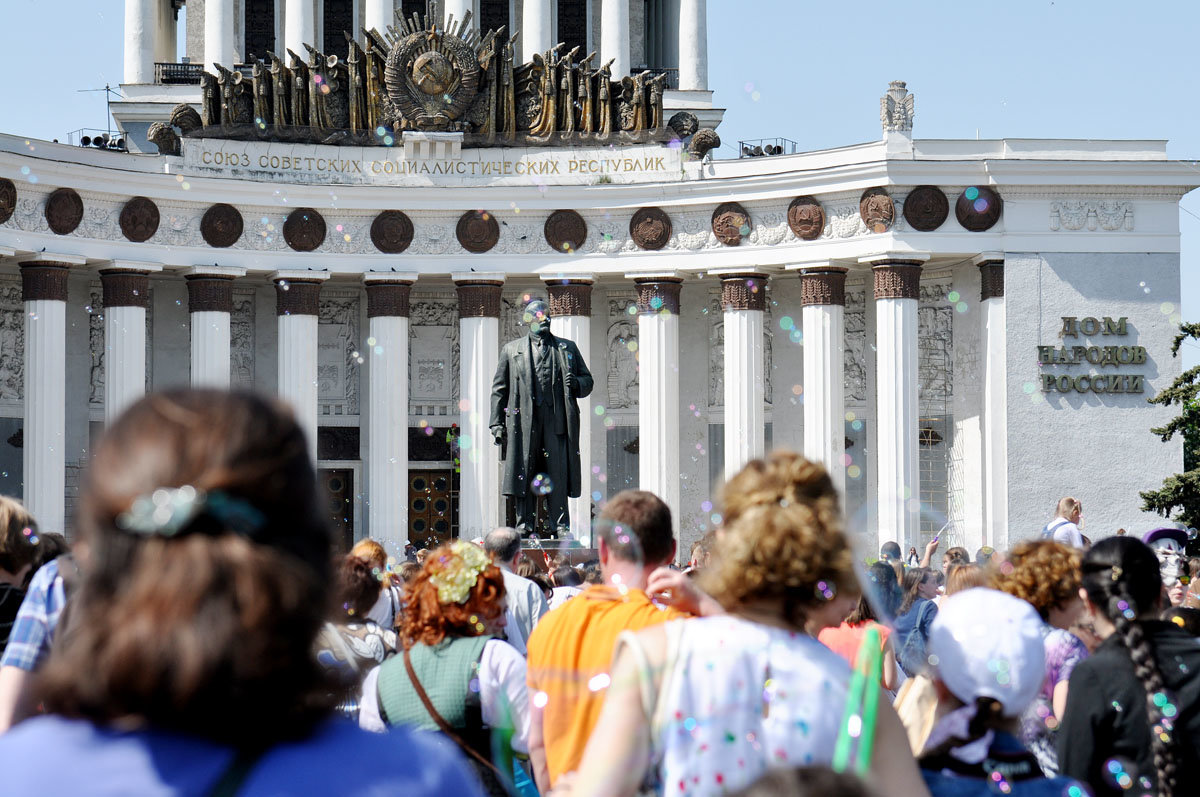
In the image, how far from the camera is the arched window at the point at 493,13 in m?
39.6

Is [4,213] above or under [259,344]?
above

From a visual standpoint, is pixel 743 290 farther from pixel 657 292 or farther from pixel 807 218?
pixel 807 218

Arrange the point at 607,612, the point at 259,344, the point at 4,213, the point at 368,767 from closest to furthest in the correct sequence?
the point at 368,767 < the point at 607,612 < the point at 4,213 < the point at 259,344

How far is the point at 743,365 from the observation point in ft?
104

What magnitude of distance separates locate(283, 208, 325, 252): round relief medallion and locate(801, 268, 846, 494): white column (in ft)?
34.0

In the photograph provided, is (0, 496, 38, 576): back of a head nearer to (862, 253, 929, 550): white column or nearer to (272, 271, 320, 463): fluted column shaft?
(862, 253, 929, 550): white column

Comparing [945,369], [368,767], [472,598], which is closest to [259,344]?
[945,369]

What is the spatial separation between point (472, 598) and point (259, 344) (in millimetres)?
29610

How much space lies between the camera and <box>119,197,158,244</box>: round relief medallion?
3070cm

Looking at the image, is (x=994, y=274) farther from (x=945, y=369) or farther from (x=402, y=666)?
(x=402, y=666)

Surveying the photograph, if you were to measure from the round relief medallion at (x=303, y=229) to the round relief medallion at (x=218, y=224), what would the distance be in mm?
1137

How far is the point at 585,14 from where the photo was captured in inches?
1569

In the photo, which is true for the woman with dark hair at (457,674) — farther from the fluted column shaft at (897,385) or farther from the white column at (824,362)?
the white column at (824,362)

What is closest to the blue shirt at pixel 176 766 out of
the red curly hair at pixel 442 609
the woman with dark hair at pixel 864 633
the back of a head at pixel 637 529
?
the back of a head at pixel 637 529
